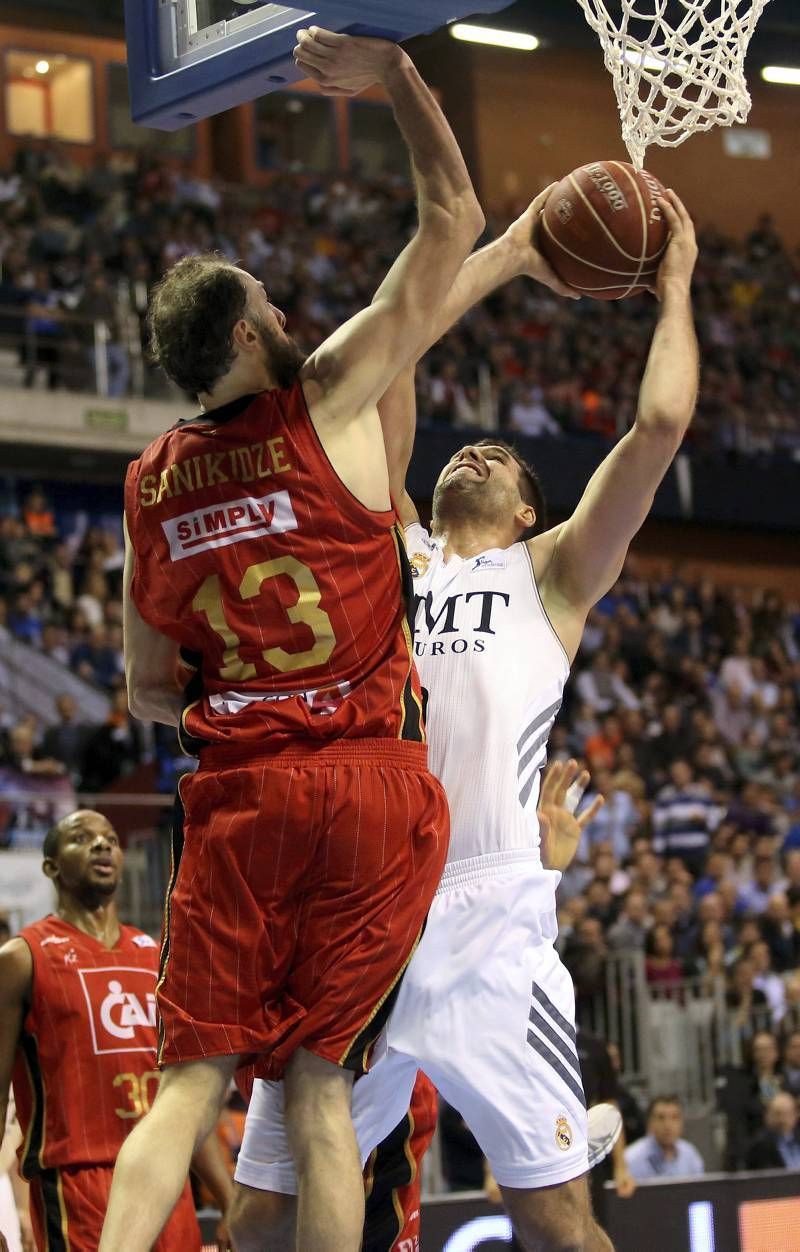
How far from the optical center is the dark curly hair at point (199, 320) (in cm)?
338

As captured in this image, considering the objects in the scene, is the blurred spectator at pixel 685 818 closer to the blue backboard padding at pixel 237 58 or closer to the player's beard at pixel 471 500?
the player's beard at pixel 471 500

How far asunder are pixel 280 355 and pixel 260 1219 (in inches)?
72.0

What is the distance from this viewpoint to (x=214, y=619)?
11.1 feet

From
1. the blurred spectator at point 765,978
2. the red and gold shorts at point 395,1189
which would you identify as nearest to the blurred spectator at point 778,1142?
the blurred spectator at point 765,978

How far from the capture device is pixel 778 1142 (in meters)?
10.2

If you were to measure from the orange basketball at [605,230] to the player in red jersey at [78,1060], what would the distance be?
2.29 meters

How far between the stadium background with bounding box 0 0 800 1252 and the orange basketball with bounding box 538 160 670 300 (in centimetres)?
459

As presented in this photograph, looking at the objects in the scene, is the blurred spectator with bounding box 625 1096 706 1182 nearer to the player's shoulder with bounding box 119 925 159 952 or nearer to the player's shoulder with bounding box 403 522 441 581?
the player's shoulder with bounding box 119 925 159 952

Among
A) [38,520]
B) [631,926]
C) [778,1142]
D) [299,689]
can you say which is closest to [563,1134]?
[299,689]

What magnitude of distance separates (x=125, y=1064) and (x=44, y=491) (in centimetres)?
1456

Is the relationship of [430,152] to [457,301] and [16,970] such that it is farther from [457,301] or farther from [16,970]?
[16,970]

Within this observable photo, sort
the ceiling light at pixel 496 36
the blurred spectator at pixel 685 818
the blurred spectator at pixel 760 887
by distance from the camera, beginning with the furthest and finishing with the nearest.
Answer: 1. the ceiling light at pixel 496 36
2. the blurred spectator at pixel 685 818
3. the blurred spectator at pixel 760 887

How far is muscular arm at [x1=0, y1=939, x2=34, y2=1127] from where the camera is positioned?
5.00 meters

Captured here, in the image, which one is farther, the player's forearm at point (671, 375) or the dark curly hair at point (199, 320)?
the player's forearm at point (671, 375)
